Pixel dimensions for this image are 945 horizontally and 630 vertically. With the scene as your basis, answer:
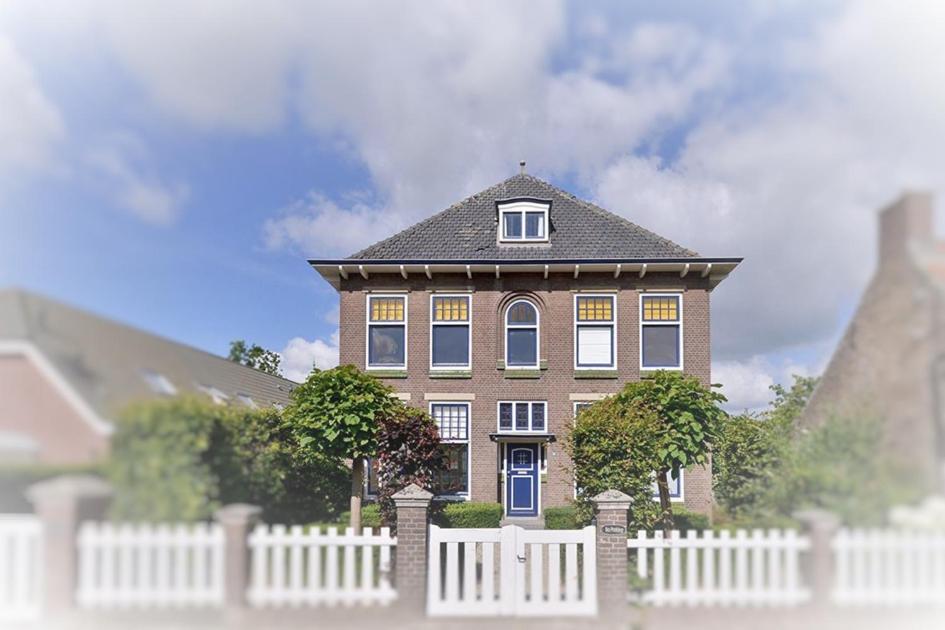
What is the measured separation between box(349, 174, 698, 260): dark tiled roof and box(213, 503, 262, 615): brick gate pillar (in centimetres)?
1154

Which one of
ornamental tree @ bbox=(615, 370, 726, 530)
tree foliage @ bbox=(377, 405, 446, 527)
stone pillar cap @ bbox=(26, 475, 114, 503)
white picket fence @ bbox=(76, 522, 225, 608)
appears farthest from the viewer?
tree foliage @ bbox=(377, 405, 446, 527)

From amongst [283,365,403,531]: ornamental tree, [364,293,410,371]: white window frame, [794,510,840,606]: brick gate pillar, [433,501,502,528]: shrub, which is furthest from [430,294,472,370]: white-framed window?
[794,510,840,606]: brick gate pillar

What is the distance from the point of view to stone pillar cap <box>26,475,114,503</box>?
433cm

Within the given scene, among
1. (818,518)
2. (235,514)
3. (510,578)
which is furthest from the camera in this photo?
(510,578)

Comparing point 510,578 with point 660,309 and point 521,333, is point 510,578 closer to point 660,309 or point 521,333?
point 521,333

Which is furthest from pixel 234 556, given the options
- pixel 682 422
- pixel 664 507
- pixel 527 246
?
pixel 527 246

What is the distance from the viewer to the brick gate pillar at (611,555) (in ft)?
21.5

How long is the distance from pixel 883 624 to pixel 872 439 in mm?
1464

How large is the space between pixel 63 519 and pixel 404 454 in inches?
333

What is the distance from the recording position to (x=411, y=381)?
16234 millimetres

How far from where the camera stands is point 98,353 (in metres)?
4.50

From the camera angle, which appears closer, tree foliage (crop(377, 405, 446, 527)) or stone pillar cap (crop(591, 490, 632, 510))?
stone pillar cap (crop(591, 490, 632, 510))

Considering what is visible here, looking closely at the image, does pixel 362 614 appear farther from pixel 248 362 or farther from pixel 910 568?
pixel 910 568

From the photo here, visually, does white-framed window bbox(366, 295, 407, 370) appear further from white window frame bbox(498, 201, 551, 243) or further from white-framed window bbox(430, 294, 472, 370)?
white window frame bbox(498, 201, 551, 243)
